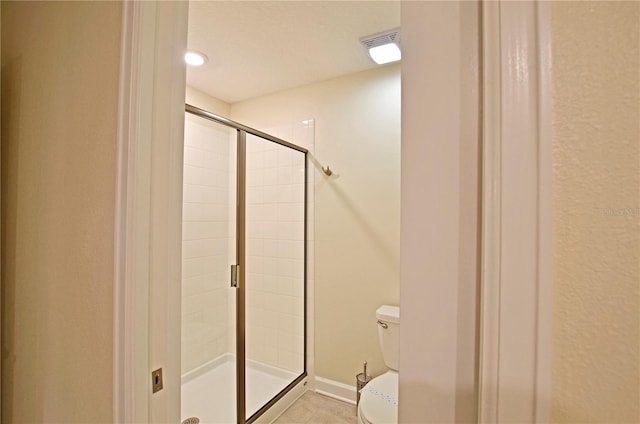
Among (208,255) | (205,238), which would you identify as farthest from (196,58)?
(208,255)

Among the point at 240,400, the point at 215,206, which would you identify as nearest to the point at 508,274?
the point at 240,400

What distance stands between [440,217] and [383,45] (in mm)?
1710

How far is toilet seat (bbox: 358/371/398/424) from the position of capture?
1309 mm

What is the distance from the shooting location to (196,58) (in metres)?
1.92

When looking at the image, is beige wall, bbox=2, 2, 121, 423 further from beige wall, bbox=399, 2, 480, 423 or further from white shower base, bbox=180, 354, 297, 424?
white shower base, bbox=180, 354, 297, 424

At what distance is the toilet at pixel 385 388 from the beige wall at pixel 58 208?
0.86 meters

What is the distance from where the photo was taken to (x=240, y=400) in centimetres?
184

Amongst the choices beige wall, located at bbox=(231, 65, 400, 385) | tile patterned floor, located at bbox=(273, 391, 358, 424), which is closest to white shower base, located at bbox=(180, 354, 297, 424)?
tile patterned floor, located at bbox=(273, 391, 358, 424)

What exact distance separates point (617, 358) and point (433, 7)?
1.29ft

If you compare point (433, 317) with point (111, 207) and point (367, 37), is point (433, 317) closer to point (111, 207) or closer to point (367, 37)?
point (111, 207)

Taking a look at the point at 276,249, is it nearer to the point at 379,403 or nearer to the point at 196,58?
the point at 379,403

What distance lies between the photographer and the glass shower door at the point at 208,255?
7.39ft

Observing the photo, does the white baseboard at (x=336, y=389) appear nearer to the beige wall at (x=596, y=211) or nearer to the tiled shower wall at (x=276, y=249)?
the tiled shower wall at (x=276, y=249)

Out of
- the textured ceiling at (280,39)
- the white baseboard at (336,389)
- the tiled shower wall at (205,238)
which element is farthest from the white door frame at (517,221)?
the tiled shower wall at (205,238)
